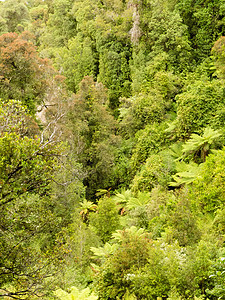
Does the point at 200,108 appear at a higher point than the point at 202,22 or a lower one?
lower

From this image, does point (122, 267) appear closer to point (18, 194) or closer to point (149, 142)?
point (18, 194)

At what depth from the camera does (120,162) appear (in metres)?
16.4

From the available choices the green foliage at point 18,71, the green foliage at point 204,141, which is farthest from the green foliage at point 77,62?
the green foliage at point 204,141

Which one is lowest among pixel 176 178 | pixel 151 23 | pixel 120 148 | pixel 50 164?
pixel 120 148

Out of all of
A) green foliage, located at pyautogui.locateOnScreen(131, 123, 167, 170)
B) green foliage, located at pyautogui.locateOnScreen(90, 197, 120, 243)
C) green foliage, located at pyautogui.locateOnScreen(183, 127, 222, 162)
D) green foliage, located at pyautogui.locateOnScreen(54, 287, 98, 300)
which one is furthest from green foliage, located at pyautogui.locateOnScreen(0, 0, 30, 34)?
green foliage, located at pyautogui.locateOnScreen(54, 287, 98, 300)

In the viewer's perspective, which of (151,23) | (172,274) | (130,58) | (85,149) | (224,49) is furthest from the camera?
(130,58)

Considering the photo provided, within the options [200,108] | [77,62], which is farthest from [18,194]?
[77,62]

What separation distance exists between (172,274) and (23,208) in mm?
3584

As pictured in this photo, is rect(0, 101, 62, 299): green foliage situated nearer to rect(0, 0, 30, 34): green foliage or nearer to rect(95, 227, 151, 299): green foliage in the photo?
rect(95, 227, 151, 299): green foliage

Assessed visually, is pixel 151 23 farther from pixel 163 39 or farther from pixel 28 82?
pixel 28 82

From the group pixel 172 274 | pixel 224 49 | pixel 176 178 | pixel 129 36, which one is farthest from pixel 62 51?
pixel 172 274

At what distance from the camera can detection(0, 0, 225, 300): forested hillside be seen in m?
5.46

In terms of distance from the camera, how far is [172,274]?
5.83 m

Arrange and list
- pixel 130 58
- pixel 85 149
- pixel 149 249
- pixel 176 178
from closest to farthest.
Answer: pixel 149 249, pixel 176 178, pixel 85 149, pixel 130 58
